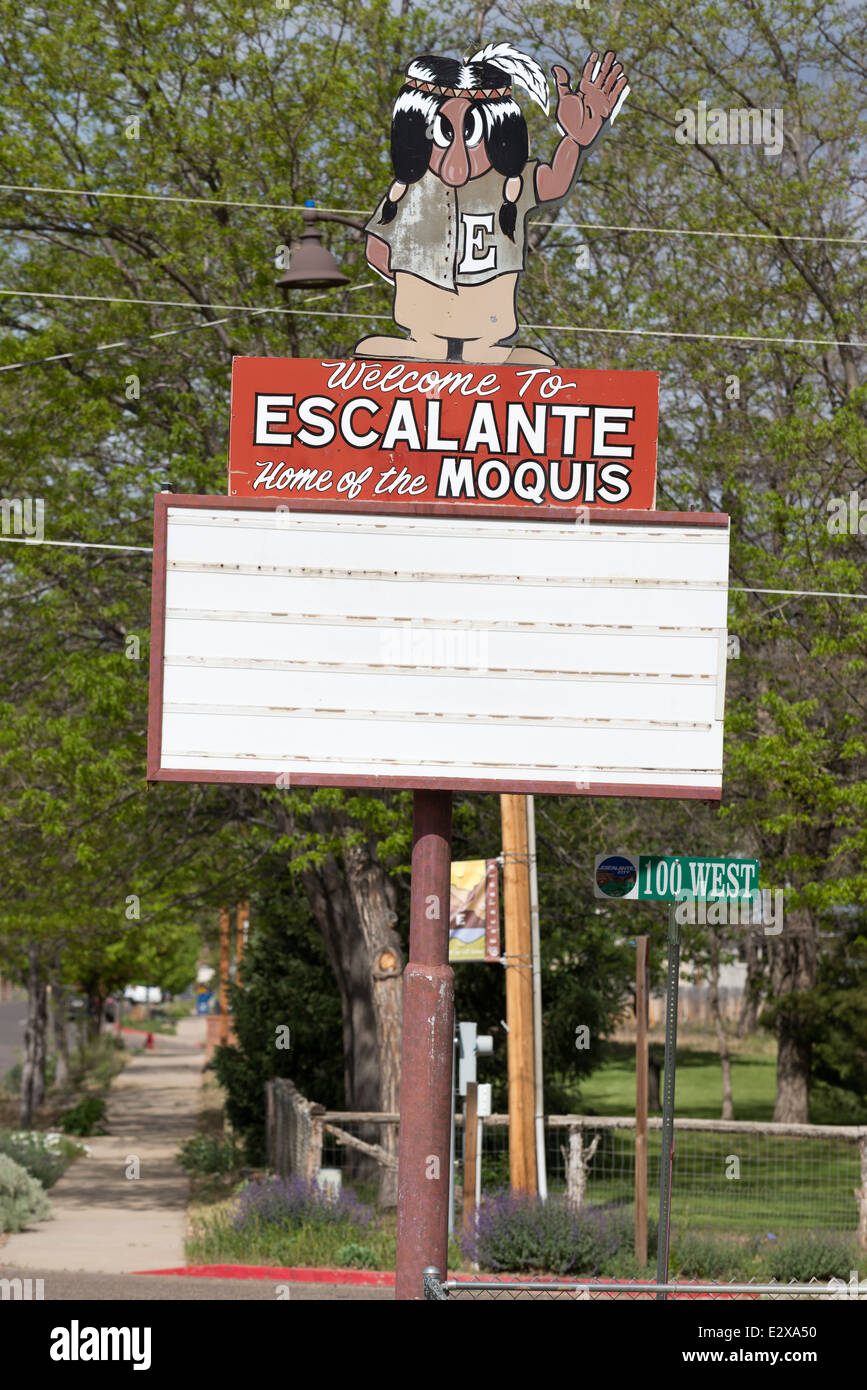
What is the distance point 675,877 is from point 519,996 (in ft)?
23.1

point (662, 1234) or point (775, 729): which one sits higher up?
point (775, 729)

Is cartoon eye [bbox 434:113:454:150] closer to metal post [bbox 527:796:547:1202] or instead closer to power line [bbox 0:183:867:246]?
metal post [bbox 527:796:547:1202]

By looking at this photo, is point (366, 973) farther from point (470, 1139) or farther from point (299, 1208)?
point (470, 1139)

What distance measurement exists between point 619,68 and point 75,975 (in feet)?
98.3

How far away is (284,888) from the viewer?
2531cm

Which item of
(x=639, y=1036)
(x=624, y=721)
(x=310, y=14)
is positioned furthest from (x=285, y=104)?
(x=624, y=721)

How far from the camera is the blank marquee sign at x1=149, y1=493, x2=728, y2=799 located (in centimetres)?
878

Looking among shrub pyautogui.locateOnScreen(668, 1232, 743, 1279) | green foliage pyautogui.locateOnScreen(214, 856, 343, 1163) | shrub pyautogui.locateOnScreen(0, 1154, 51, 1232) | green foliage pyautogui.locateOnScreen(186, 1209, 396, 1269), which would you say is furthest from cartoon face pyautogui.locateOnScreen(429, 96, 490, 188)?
green foliage pyautogui.locateOnScreen(214, 856, 343, 1163)

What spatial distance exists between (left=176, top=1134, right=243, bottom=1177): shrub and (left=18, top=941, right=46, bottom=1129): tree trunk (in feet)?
16.0

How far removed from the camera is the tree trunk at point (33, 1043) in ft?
95.7

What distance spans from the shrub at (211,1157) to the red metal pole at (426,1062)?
15.0 meters

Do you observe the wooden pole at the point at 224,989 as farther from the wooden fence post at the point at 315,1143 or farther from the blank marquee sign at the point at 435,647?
the blank marquee sign at the point at 435,647

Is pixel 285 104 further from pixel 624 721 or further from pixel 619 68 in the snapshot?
pixel 624 721

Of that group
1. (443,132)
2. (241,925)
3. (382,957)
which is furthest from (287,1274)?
(241,925)
